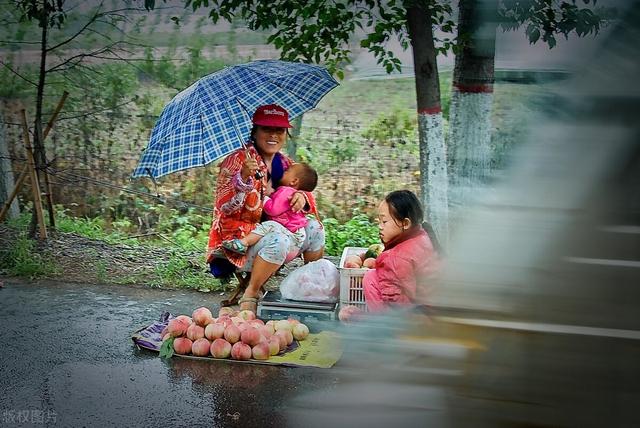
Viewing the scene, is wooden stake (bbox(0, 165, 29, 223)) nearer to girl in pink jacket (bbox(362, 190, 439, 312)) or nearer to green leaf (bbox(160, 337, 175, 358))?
green leaf (bbox(160, 337, 175, 358))

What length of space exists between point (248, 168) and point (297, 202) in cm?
44

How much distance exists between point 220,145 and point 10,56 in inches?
230

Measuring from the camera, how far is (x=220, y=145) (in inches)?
223

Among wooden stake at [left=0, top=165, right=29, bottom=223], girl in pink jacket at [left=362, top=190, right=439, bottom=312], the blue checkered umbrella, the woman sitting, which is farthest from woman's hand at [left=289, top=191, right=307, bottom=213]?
wooden stake at [left=0, top=165, right=29, bottom=223]

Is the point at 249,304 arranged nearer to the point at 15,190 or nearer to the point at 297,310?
the point at 297,310

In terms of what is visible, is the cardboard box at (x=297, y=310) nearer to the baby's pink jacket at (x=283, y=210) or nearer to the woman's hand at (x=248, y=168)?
the baby's pink jacket at (x=283, y=210)

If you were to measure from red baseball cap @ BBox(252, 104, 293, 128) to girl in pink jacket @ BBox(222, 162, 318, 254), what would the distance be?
0.35m

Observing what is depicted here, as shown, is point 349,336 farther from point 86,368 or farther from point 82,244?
point 82,244

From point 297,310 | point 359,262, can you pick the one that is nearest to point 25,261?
point 297,310

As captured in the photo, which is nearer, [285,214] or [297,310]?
[297,310]

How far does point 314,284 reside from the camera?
5602mm

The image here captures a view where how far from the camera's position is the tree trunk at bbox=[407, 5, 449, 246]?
6246mm

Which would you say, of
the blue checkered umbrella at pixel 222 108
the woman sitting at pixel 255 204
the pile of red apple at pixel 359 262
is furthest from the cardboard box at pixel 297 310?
the blue checkered umbrella at pixel 222 108

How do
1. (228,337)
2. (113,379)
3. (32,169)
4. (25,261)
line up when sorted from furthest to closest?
(32,169), (25,261), (228,337), (113,379)
